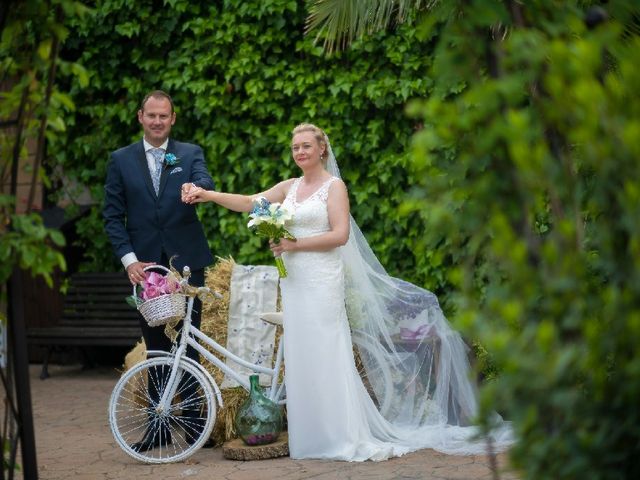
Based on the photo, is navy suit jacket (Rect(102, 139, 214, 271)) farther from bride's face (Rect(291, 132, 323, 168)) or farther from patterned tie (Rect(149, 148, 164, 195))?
bride's face (Rect(291, 132, 323, 168))

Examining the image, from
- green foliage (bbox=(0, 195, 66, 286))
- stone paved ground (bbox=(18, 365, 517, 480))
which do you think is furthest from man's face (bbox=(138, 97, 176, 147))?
green foliage (bbox=(0, 195, 66, 286))

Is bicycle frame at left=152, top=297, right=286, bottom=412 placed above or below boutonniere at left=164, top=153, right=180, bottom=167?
below

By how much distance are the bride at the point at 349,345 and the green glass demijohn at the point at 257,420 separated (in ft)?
0.44

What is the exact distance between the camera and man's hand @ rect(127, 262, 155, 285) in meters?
6.21

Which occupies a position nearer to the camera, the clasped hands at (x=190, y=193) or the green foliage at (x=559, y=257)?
the green foliage at (x=559, y=257)

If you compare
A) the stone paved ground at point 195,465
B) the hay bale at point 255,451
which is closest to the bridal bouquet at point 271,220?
the hay bale at point 255,451

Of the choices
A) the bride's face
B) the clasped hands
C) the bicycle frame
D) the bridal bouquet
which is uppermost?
the bride's face

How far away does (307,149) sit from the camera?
20.1 ft

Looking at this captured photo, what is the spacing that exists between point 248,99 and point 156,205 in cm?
259

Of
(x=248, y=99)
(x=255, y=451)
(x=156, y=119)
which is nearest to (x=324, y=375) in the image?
(x=255, y=451)

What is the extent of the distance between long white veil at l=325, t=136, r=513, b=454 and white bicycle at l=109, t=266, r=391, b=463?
0.04 metres

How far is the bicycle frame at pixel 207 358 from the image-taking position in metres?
6.05

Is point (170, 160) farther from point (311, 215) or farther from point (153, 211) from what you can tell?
point (311, 215)

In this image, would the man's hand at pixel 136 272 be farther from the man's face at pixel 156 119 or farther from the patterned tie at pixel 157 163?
the man's face at pixel 156 119
